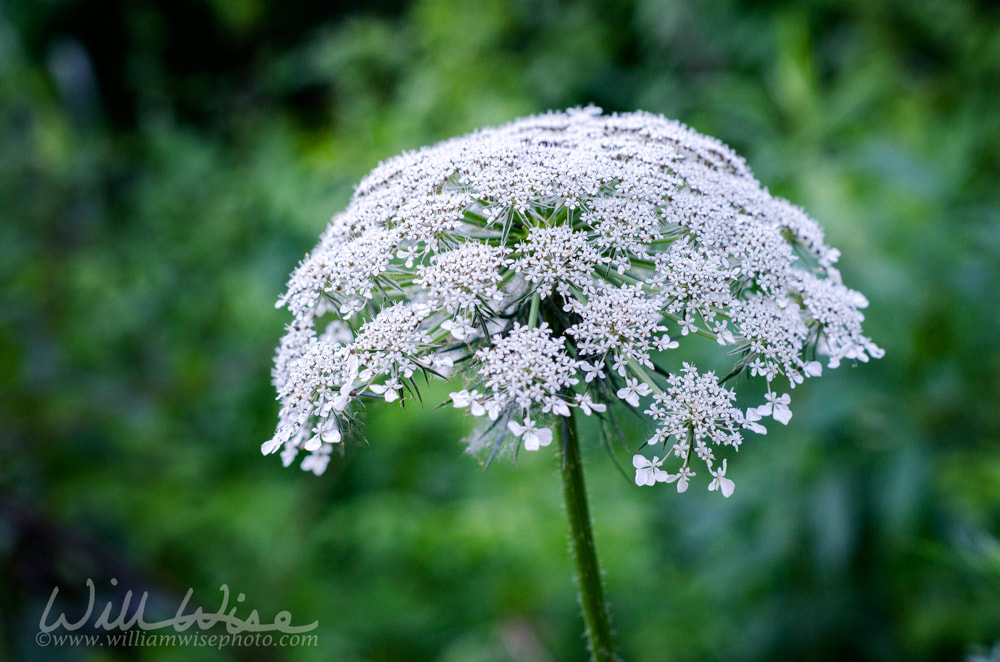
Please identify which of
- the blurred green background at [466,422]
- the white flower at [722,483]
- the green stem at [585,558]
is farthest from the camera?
the blurred green background at [466,422]

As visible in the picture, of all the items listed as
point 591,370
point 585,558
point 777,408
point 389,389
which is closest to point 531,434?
point 591,370

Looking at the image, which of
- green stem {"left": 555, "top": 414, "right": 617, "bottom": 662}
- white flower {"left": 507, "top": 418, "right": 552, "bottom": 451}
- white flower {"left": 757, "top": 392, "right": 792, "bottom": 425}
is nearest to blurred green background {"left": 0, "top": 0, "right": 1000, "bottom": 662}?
white flower {"left": 757, "top": 392, "right": 792, "bottom": 425}

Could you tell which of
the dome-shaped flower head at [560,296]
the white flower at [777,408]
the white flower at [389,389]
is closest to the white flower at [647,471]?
the dome-shaped flower head at [560,296]

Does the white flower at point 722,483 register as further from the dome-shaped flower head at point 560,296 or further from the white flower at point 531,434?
the white flower at point 531,434

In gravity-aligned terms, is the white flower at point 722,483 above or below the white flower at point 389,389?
below

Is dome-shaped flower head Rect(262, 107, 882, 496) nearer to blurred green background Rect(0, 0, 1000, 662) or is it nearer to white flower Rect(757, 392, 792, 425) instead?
white flower Rect(757, 392, 792, 425)

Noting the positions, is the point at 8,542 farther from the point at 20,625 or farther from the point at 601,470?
the point at 601,470
